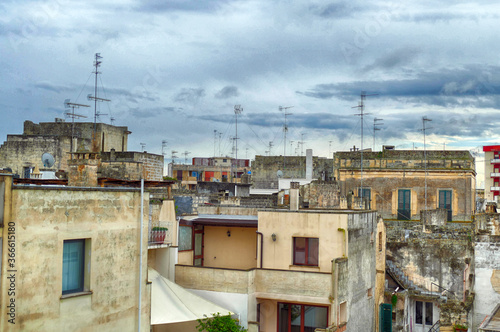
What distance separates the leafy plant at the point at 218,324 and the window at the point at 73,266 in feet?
18.7

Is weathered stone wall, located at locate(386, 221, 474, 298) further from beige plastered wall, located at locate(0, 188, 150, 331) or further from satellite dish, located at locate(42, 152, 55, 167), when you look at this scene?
satellite dish, located at locate(42, 152, 55, 167)

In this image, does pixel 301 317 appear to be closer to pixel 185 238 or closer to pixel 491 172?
pixel 185 238

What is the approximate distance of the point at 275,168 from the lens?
63.3m

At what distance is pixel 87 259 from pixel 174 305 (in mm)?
4883

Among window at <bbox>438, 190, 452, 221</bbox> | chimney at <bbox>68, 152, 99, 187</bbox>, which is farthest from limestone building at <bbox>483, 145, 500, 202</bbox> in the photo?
chimney at <bbox>68, 152, 99, 187</bbox>

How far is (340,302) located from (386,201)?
23.7 m

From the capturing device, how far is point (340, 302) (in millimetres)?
22250

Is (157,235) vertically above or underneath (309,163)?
underneath

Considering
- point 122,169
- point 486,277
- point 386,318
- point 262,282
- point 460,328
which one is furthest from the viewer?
point 122,169

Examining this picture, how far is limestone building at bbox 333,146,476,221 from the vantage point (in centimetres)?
4325

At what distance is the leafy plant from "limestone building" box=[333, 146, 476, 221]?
2414cm

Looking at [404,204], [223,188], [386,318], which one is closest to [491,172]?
[404,204]

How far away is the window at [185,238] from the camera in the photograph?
2473 cm

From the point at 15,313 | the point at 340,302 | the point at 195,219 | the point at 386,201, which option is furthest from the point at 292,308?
the point at 386,201
